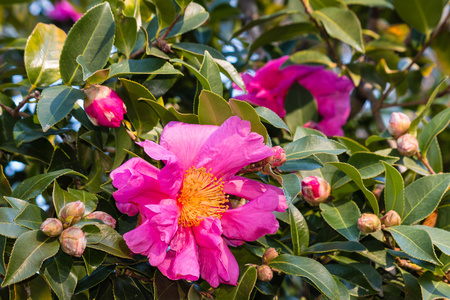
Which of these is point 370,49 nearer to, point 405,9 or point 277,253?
point 405,9

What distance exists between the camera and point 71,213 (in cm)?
87

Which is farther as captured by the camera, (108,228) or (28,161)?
(28,161)

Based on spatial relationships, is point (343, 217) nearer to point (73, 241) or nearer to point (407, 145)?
point (407, 145)

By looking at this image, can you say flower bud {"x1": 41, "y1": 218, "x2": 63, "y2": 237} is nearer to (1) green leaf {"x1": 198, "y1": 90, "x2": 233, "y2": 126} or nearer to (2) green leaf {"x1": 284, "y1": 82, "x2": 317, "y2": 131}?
(1) green leaf {"x1": 198, "y1": 90, "x2": 233, "y2": 126}

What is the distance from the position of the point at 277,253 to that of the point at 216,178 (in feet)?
0.68

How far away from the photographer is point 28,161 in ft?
4.33

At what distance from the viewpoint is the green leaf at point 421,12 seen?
1575 mm

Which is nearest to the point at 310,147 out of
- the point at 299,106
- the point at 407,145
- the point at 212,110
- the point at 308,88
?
the point at 212,110

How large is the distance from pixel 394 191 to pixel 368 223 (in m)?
0.12

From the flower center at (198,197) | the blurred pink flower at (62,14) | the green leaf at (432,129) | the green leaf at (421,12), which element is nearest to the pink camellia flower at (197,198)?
the flower center at (198,197)

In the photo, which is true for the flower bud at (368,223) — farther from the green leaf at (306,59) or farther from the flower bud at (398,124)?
the green leaf at (306,59)

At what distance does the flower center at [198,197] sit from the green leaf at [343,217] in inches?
A: 10.3

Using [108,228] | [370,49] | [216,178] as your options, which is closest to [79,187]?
[108,228]

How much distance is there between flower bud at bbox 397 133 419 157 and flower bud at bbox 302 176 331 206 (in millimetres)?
263
